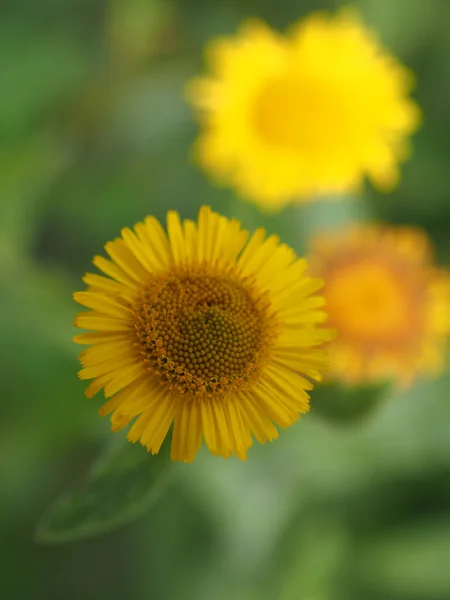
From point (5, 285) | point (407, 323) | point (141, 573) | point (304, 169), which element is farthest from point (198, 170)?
point (141, 573)

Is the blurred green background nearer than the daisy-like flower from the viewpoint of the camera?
No

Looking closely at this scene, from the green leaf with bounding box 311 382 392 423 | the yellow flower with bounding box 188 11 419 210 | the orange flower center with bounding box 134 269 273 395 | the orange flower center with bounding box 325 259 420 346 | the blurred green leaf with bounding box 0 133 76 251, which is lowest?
the orange flower center with bounding box 134 269 273 395

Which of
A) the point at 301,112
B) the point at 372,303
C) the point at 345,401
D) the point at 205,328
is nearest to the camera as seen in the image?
the point at 205,328

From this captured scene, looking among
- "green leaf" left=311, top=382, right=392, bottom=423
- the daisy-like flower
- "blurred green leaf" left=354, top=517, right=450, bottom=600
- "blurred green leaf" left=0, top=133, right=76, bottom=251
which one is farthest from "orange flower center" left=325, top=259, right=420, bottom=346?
"blurred green leaf" left=0, top=133, right=76, bottom=251

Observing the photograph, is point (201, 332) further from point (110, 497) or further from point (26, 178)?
point (26, 178)

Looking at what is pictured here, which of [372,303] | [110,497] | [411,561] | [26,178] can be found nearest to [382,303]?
[372,303]

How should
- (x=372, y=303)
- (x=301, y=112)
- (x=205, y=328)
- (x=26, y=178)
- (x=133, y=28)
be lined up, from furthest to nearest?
(x=133, y=28) → (x=26, y=178) → (x=301, y=112) → (x=372, y=303) → (x=205, y=328)

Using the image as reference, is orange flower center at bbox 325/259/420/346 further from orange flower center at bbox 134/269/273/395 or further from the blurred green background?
orange flower center at bbox 134/269/273/395
